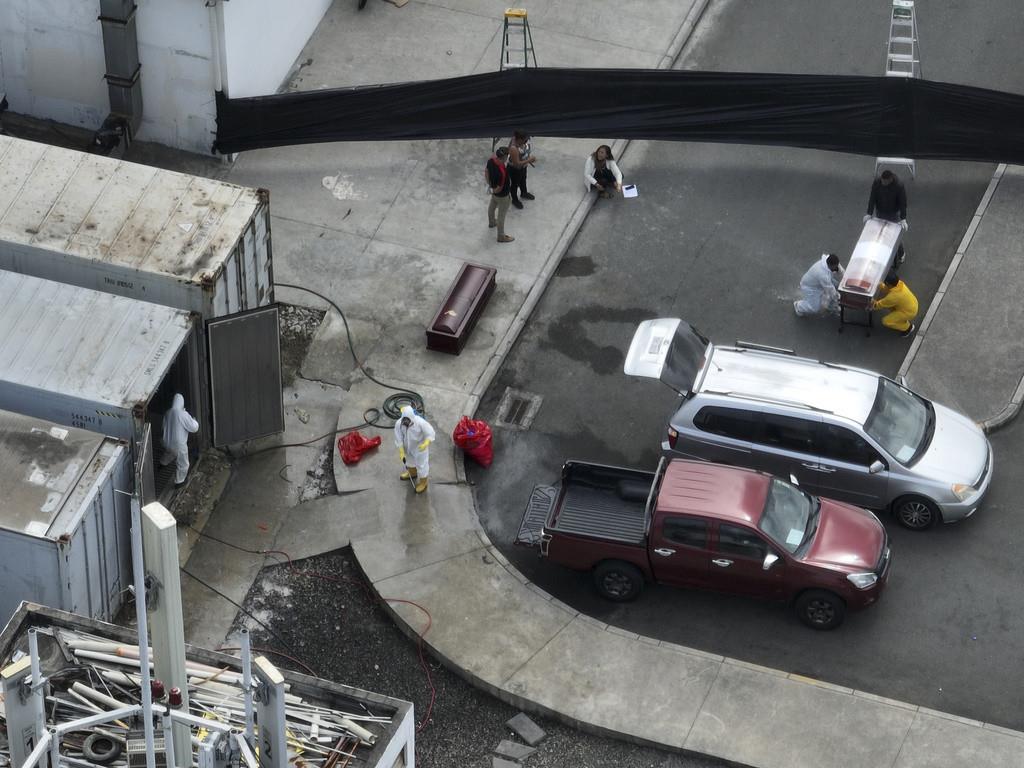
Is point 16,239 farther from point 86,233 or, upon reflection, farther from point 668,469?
point 668,469

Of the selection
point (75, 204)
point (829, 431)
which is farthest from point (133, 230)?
point (829, 431)

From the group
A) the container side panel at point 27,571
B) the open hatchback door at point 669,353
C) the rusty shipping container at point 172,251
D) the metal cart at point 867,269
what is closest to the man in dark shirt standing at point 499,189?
the open hatchback door at point 669,353

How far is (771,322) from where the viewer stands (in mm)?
23578

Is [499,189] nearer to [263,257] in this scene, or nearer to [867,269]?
[263,257]

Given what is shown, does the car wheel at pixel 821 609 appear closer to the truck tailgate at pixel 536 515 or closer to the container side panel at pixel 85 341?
the truck tailgate at pixel 536 515

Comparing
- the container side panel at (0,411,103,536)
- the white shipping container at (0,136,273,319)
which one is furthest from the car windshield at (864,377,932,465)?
the container side panel at (0,411,103,536)

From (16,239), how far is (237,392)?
334 cm

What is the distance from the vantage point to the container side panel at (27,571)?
17281 mm

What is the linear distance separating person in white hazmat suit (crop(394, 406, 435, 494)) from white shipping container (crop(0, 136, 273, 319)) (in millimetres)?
2664

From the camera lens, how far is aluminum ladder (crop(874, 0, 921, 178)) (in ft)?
84.6

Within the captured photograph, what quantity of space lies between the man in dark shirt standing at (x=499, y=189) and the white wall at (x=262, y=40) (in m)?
4.36

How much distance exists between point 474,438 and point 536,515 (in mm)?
1731

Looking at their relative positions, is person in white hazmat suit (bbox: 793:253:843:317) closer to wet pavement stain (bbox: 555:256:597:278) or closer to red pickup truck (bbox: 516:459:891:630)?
wet pavement stain (bbox: 555:256:597:278)

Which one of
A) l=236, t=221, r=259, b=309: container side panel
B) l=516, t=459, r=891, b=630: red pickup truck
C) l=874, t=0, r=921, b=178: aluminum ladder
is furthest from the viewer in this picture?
l=874, t=0, r=921, b=178: aluminum ladder
